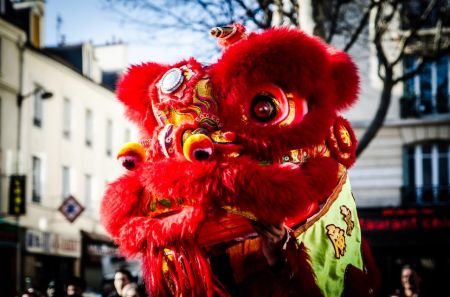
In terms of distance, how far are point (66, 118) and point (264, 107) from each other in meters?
26.5

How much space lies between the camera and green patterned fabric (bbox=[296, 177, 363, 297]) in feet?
13.8

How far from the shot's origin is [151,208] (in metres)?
4.09

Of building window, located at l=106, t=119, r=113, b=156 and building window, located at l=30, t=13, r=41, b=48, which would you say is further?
building window, located at l=106, t=119, r=113, b=156

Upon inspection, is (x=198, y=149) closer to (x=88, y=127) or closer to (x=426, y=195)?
(x=426, y=195)

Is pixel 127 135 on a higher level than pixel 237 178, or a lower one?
higher

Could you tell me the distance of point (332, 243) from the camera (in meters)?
4.30

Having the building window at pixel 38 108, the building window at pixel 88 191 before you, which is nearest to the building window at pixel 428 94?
the building window at pixel 38 108

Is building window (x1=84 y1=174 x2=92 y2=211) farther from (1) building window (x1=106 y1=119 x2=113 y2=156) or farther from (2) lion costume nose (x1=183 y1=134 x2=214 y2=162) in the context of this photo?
(2) lion costume nose (x1=183 y1=134 x2=214 y2=162)

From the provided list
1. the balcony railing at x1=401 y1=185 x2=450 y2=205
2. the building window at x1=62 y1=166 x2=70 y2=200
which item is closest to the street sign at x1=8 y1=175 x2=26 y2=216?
the building window at x1=62 y1=166 x2=70 y2=200

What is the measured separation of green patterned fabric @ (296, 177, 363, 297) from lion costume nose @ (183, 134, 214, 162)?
0.70 meters

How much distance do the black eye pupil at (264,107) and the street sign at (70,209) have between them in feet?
47.6

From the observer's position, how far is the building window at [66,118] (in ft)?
→ 97.1

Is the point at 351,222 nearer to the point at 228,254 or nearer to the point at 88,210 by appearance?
the point at 228,254

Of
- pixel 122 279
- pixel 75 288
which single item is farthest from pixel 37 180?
pixel 122 279
